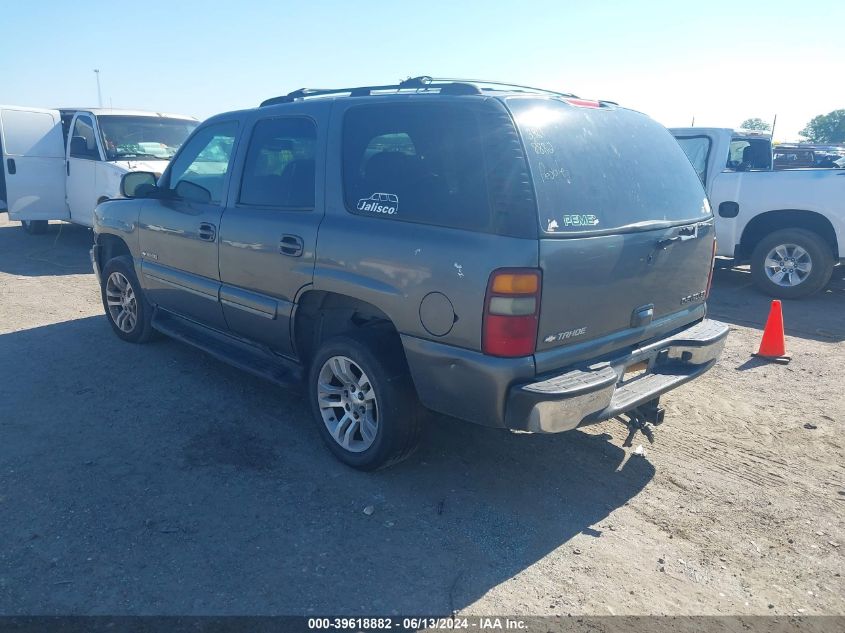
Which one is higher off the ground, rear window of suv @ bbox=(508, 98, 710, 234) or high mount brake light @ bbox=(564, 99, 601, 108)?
high mount brake light @ bbox=(564, 99, 601, 108)

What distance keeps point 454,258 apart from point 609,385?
968 mm

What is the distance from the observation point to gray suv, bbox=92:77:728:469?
3031mm

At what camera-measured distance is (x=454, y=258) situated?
3070mm

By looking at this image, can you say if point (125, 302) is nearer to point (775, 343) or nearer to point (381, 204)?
point (381, 204)

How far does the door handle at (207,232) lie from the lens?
4.51 metres

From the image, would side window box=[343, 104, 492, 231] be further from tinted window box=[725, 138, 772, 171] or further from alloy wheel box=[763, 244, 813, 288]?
tinted window box=[725, 138, 772, 171]

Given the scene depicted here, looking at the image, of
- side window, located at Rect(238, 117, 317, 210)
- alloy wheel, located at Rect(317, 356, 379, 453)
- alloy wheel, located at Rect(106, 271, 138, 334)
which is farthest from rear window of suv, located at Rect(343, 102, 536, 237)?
alloy wheel, located at Rect(106, 271, 138, 334)

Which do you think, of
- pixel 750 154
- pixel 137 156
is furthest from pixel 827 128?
pixel 137 156

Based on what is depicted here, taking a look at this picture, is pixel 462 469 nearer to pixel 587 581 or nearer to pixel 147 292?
pixel 587 581

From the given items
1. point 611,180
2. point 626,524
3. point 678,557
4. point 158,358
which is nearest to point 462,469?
point 626,524

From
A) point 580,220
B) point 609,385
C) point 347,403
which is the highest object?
point 580,220

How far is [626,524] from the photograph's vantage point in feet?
11.0

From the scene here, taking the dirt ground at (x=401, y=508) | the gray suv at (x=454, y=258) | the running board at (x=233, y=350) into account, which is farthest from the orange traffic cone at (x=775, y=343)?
the running board at (x=233, y=350)

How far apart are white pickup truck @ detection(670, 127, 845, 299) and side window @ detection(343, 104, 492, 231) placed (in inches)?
249
